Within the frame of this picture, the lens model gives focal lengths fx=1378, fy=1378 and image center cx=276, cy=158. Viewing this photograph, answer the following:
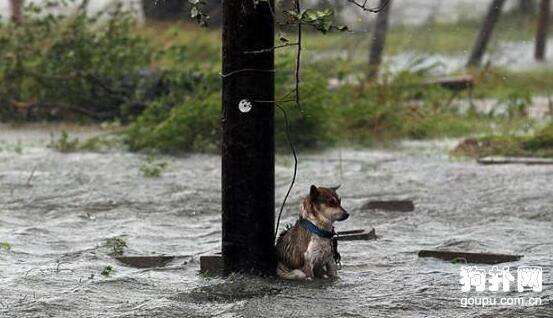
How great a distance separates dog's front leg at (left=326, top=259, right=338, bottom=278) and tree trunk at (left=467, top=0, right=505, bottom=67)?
13.8 meters

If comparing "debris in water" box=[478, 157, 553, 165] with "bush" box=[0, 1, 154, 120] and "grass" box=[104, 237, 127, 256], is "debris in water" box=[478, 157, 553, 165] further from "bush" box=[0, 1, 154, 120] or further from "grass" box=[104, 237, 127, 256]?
"grass" box=[104, 237, 127, 256]

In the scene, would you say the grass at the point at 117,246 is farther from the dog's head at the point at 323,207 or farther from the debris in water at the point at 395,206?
the debris in water at the point at 395,206

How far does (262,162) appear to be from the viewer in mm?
7973

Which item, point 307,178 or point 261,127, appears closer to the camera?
point 261,127

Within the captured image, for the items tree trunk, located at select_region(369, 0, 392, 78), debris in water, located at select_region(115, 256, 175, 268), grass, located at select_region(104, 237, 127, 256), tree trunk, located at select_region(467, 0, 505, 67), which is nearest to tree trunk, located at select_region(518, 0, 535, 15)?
tree trunk, located at select_region(467, 0, 505, 67)

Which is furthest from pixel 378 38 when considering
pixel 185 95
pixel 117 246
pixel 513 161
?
pixel 117 246

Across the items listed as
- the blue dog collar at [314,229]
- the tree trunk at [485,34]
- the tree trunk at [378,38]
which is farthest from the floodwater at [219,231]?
the tree trunk at [485,34]

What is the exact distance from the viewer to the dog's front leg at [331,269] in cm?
820

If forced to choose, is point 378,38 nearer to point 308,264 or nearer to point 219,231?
point 219,231

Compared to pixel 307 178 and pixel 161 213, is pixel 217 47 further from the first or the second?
pixel 161 213

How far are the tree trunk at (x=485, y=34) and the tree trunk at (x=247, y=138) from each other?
1408cm

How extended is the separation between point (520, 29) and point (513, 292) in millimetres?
20801

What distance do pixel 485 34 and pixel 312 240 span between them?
16569 millimetres

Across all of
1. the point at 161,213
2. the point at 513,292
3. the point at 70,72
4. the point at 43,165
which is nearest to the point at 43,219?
the point at 161,213
